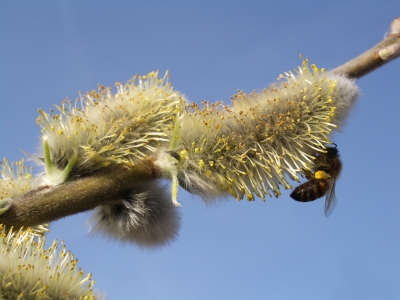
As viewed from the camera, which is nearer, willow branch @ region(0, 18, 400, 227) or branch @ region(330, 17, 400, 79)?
willow branch @ region(0, 18, 400, 227)

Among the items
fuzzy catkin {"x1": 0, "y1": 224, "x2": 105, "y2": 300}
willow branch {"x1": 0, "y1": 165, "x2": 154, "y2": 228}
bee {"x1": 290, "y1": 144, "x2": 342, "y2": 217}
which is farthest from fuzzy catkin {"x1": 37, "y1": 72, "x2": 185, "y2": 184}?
bee {"x1": 290, "y1": 144, "x2": 342, "y2": 217}

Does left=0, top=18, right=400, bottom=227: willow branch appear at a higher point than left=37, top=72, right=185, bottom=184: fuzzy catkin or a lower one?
lower

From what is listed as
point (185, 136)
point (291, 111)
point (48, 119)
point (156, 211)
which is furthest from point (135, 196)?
point (291, 111)

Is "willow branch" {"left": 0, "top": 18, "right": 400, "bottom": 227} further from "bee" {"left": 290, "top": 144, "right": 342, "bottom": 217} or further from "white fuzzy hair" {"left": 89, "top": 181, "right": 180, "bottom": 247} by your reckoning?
"bee" {"left": 290, "top": 144, "right": 342, "bottom": 217}

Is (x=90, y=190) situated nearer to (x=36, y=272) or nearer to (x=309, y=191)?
(x=36, y=272)

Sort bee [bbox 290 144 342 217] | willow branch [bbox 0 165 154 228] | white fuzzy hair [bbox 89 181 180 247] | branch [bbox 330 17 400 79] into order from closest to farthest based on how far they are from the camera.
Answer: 1. willow branch [bbox 0 165 154 228]
2. branch [bbox 330 17 400 79]
3. white fuzzy hair [bbox 89 181 180 247]
4. bee [bbox 290 144 342 217]

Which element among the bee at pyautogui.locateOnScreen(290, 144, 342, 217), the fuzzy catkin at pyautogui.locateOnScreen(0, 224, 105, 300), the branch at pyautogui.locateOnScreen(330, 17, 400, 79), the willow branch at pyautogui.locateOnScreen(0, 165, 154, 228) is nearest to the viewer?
the fuzzy catkin at pyautogui.locateOnScreen(0, 224, 105, 300)

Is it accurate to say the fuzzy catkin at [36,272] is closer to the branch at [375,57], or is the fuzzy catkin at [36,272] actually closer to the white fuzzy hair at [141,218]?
the white fuzzy hair at [141,218]
